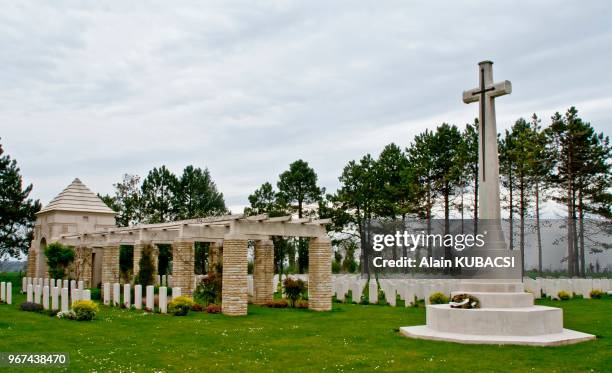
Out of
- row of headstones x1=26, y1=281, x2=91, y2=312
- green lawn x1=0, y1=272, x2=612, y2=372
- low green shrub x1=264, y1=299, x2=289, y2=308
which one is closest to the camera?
green lawn x1=0, y1=272, x2=612, y2=372

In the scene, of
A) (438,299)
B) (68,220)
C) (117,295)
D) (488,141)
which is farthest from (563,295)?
(68,220)

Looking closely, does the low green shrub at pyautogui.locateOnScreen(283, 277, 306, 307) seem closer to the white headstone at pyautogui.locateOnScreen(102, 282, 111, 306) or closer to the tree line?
the white headstone at pyautogui.locateOnScreen(102, 282, 111, 306)

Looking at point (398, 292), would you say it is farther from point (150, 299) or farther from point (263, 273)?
point (150, 299)

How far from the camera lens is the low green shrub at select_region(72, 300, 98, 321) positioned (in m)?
17.2

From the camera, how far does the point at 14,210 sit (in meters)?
37.8

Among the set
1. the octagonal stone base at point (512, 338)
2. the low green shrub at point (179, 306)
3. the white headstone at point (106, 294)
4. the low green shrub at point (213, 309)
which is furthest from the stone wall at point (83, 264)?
the octagonal stone base at point (512, 338)

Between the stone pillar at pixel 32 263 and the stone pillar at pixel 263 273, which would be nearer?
the stone pillar at pixel 263 273

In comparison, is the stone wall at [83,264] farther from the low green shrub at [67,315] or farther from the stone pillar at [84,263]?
the low green shrub at [67,315]

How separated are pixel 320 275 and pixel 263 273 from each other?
149 inches

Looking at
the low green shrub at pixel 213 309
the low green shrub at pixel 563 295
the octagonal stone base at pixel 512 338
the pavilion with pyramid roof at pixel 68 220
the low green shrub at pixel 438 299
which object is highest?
the pavilion with pyramid roof at pixel 68 220

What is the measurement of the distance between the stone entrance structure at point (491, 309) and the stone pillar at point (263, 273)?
1072 centimetres

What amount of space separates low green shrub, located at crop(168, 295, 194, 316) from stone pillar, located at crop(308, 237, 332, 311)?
4990mm

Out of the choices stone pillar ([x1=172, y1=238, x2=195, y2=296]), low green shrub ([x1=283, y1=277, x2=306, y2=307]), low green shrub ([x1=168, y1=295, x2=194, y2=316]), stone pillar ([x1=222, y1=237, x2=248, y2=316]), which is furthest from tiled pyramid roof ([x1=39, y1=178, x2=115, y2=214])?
stone pillar ([x1=222, y1=237, x2=248, y2=316])

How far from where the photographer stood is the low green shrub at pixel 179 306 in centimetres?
1922
